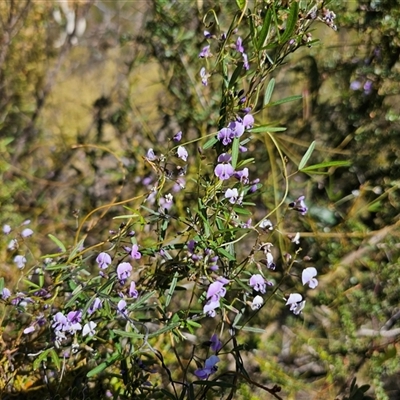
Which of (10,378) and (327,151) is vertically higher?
(327,151)

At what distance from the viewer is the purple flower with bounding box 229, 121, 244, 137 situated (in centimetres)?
101

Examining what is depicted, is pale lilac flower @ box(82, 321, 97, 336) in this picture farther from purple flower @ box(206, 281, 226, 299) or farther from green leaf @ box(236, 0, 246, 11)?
green leaf @ box(236, 0, 246, 11)

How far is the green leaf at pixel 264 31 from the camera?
3.22 ft

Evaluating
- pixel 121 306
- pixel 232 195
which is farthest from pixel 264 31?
pixel 121 306

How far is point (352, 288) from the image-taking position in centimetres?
185

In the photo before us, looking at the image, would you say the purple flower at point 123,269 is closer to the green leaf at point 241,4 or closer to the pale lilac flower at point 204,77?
the pale lilac flower at point 204,77

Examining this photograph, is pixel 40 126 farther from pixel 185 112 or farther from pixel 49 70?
pixel 185 112

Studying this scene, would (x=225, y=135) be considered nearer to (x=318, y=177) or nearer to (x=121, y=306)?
(x=121, y=306)

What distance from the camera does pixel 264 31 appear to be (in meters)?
1.00

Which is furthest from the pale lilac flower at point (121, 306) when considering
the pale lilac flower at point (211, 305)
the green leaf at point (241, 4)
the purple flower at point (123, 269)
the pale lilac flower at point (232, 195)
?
the green leaf at point (241, 4)

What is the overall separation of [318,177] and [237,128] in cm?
106

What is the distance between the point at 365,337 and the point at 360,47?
43.4 inches

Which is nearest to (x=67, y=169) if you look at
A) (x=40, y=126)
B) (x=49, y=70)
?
(x=40, y=126)

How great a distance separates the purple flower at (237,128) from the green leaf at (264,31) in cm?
16
